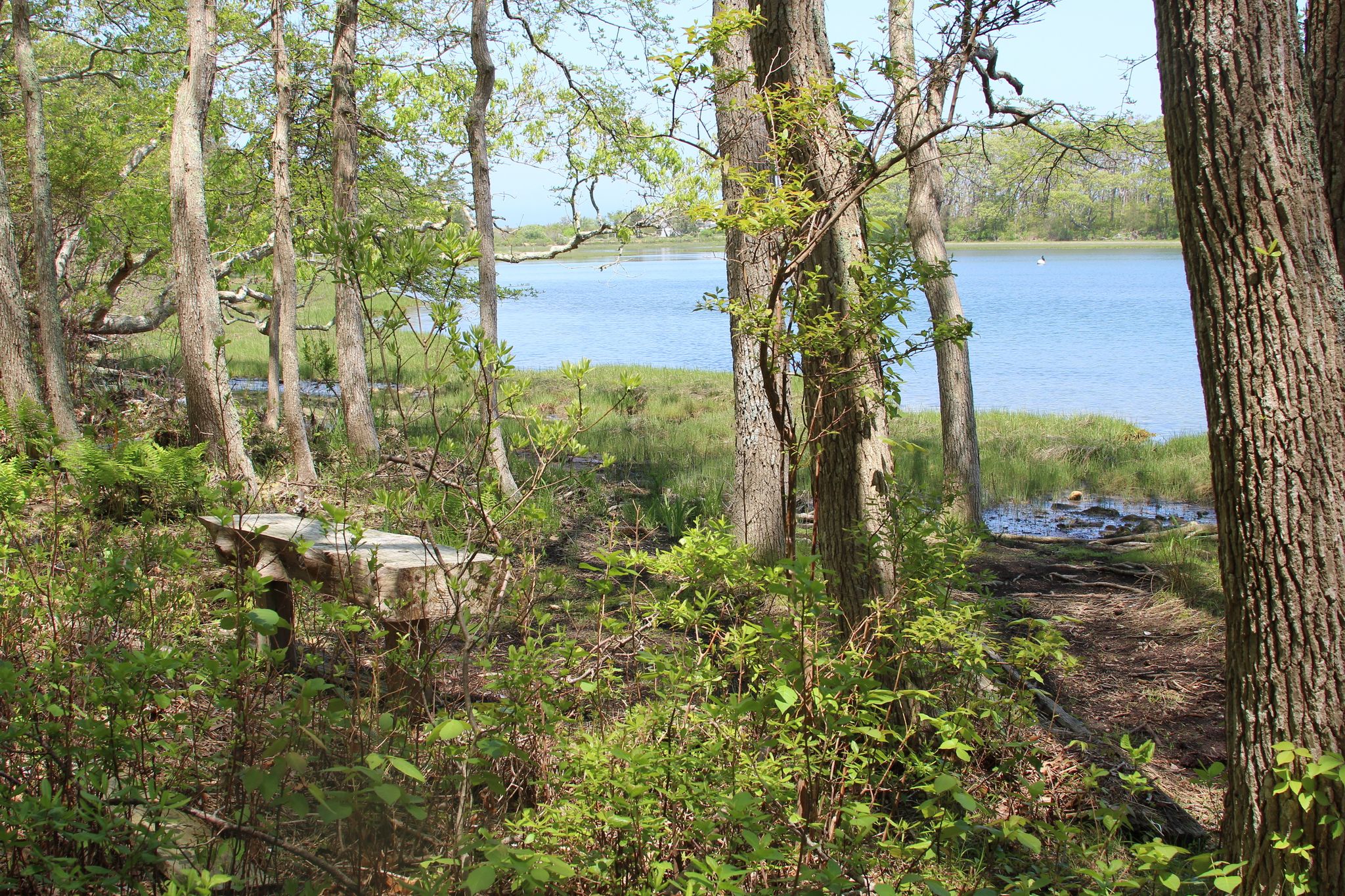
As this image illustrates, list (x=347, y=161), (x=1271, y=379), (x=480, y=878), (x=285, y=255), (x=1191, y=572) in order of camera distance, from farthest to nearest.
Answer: (x=347, y=161) < (x=285, y=255) < (x=1191, y=572) < (x=1271, y=379) < (x=480, y=878)

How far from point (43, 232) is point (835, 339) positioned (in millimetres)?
8188

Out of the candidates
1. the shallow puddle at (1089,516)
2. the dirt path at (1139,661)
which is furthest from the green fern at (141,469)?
the shallow puddle at (1089,516)

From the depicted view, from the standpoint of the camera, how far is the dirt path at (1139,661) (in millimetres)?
4305

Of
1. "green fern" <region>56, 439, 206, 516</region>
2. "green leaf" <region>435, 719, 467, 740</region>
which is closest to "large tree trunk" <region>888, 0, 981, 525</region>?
"green fern" <region>56, 439, 206, 516</region>

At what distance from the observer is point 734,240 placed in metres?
6.79

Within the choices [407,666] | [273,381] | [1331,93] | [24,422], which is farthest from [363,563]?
[273,381]

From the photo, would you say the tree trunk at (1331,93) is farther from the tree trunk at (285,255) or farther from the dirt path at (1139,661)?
the tree trunk at (285,255)

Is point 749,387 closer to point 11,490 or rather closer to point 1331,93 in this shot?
point 1331,93

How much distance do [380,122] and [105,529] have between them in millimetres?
10047

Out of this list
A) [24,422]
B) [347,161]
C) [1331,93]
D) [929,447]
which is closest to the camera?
[1331,93]

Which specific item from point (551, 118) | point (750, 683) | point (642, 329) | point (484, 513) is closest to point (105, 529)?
point (484, 513)

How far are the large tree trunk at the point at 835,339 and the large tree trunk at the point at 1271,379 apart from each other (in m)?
1.18

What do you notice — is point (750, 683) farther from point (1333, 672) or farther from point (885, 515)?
point (1333, 672)

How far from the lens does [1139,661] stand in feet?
17.9
